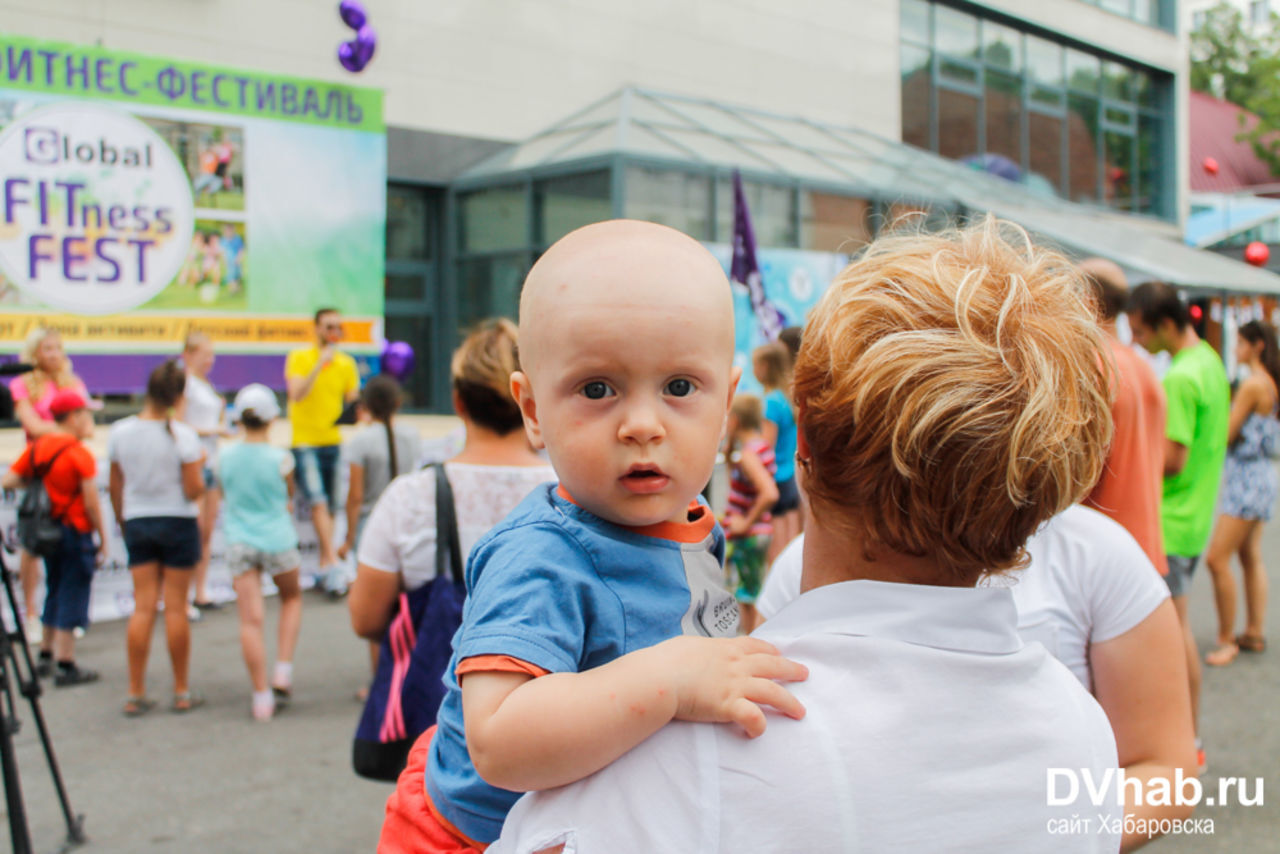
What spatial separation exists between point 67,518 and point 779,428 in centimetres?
418

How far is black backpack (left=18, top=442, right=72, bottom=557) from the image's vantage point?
5.77 meters

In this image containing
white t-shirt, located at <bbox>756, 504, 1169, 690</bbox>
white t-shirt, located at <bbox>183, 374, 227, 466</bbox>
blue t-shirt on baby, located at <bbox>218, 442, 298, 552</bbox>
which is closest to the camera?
white t-shirt, located at <bbox>756, 504, 1169, 690</bbox>

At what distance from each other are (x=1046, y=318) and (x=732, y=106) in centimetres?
1476

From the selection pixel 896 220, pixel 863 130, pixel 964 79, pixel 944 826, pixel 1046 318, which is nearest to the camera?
pixel 944 826

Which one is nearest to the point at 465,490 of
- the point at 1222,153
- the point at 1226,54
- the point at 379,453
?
the point at 379,453

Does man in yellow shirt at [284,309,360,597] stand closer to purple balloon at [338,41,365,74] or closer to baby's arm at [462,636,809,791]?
purple balloon at [338,41,365,74]

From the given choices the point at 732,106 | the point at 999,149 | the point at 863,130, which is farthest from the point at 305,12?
the point at 999,149

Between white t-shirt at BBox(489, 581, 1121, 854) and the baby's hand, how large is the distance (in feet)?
0.06

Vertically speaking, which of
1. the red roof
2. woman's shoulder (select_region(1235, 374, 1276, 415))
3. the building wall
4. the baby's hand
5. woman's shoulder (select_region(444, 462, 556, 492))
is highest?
the red roof

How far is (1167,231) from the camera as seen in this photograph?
2420 cm

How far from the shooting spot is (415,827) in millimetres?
1449

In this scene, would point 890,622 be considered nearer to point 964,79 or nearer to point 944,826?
point 944,826

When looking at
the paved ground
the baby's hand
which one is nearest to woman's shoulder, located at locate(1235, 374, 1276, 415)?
the paved ground

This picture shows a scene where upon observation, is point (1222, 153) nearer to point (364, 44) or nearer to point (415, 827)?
point (364, 44)
